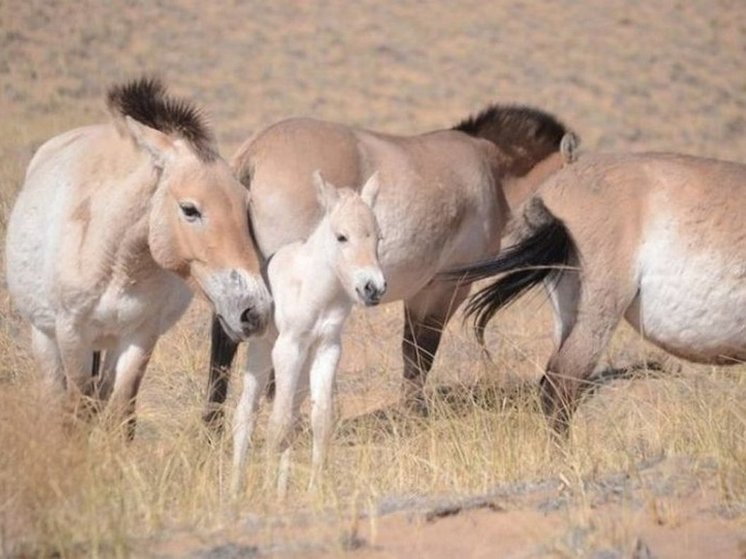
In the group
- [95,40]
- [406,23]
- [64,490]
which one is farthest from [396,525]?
[406,23]

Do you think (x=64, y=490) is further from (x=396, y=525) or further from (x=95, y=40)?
(x=95, y=40)

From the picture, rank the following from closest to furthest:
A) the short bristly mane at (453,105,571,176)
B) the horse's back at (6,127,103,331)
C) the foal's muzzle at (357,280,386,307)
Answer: the foal's muzzle at (357,280,386,307) → the horse's back at (6,127,103,331) → the short bristly mane at (453,105,571,176)

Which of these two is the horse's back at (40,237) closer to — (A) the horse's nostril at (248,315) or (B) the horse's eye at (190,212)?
(B) the horse's eye at (190,212)

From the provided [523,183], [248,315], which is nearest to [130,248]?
[248,315]

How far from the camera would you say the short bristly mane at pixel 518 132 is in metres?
9.51

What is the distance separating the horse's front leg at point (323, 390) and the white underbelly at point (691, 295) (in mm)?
1757

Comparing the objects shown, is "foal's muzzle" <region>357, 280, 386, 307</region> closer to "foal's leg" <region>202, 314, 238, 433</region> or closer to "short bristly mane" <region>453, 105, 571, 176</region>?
"foal's leg" <region>202, 314, 238, 433</region>

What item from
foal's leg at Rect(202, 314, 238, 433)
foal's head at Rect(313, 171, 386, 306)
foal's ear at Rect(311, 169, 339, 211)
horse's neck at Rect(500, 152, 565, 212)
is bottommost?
foal's leg at Rect(202, 314, 238, 433)

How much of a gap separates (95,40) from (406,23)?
8286mm

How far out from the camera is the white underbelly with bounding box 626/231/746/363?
6949 millimetres

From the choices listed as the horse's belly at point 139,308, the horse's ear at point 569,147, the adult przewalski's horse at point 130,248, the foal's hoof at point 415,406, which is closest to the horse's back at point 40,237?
the adult przewalski's horse at point 130,248

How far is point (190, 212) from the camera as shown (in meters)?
5.98

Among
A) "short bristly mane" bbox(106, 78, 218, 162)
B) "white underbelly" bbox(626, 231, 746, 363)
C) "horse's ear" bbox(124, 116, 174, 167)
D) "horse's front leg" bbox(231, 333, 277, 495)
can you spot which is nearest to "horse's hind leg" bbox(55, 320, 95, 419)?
"horse's front leg" bbox(231, 333, 277, 495)

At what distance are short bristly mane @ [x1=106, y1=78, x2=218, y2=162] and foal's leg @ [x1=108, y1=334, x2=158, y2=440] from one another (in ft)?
2.97
